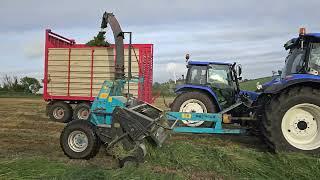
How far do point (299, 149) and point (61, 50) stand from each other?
31.8 ft

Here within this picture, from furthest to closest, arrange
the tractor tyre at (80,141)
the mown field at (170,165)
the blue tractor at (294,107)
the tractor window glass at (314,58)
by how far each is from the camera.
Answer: the tractor window glass at (314,58) → the blue tractor at (294,107) → the tractor tyre at (80,141) → the mown field at (170,165)

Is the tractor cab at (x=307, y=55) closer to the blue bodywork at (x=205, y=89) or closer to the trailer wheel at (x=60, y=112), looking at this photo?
the blue bodywork at (x=205, y=89)

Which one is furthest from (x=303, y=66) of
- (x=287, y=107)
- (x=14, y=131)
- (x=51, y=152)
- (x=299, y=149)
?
(x=14, y=131)

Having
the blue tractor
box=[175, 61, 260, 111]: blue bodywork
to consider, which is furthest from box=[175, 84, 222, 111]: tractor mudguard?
the blue tractor

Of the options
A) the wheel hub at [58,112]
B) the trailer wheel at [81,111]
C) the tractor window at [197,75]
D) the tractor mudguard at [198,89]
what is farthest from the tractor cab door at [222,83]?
the wheel hub at [58,112]

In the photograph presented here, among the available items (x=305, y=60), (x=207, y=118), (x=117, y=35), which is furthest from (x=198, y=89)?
(x=117, y=35)

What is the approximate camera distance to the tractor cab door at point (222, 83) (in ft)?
33.9

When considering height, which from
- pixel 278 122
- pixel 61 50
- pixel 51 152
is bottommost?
pixel 51 152

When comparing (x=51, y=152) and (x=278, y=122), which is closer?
(x=278, y=122)

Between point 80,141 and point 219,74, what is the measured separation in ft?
15.5

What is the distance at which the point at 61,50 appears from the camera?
47.1 feet

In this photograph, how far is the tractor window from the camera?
10.4 meters

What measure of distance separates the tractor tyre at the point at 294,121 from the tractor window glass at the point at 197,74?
3.38 metres

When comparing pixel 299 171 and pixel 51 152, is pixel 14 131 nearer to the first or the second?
pixel 51 152
